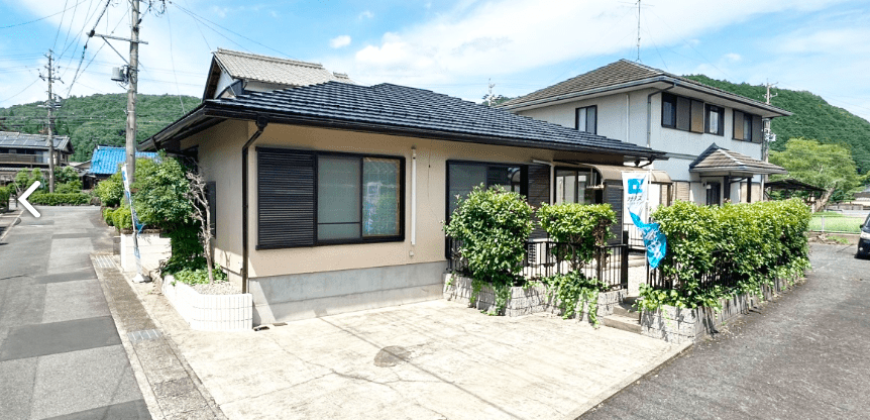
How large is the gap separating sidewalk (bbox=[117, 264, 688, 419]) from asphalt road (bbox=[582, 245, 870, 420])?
1.03 ft

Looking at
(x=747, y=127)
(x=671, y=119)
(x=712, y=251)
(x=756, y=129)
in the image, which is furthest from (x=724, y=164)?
(x=712, y=251)

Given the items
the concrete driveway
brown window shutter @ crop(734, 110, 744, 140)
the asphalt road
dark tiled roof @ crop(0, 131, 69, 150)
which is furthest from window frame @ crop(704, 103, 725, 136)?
dark tiled roof @ crop(0, 131, 69, 150)

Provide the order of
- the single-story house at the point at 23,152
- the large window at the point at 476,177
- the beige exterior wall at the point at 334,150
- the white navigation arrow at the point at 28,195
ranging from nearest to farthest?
the white navigation arrow at the point at 28,195, the beige exterior wall at the point at 334,150, the large window at the point at 476,177, the single-story house at the point at 23,152

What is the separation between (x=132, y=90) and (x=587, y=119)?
1538 cm

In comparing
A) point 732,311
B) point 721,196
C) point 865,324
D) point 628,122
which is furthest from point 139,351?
point 721,196

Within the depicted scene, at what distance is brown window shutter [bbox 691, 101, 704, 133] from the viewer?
17073 millimetres

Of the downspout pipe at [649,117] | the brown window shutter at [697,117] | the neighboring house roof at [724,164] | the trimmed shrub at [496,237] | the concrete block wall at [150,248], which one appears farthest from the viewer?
the brown window shutter at [697,117]

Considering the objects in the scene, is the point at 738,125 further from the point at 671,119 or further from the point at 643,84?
the point at 643,84

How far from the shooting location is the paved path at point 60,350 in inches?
175

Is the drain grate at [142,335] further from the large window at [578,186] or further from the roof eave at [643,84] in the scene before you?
the roof eave at [643,84]

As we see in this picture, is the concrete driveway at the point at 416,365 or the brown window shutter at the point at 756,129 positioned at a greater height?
the brown window shutter at the point at 756,129

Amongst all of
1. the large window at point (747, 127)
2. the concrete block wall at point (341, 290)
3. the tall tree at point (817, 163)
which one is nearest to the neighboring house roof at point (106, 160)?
the concrete block wall at point (341, 290)

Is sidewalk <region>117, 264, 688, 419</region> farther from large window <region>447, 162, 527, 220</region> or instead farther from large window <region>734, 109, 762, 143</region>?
large window <region>734, 109, 762, 143</region>

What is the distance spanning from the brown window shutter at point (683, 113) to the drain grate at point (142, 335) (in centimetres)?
1656
